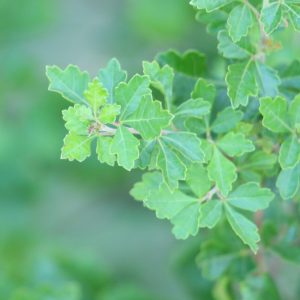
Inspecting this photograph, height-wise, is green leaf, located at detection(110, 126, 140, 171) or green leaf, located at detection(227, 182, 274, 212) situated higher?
green leaf, located at detection(110, 126, 140, 171)

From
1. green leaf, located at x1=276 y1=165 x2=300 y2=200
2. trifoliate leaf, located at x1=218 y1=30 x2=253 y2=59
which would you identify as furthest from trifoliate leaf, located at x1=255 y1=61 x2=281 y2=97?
green leaf, located at x1=276 y1=165 x2=300 y2=200

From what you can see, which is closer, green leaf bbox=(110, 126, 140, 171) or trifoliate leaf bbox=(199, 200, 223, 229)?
green leaf bbox=(110, 126, 140, 171)

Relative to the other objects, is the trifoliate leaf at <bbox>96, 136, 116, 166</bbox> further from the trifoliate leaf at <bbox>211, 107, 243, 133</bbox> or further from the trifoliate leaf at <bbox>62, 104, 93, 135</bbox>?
the trifoliate leaf at <bbox>211, 107, 243, 133</bbox>

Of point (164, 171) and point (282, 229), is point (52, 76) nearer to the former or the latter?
point (164, 171)

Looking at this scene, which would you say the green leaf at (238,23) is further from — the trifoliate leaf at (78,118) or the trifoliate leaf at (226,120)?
the trifoliate leaf at (78,118)

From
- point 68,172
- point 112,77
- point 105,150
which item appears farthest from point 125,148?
point 68,172

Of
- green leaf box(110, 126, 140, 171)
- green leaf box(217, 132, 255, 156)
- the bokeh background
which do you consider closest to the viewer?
green leaf box(110, 126, 140, 171)

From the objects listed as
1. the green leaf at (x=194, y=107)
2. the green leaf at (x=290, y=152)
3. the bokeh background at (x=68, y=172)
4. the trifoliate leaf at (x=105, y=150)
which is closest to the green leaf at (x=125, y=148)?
the trifoliate leaf at (x=105, y=150)
